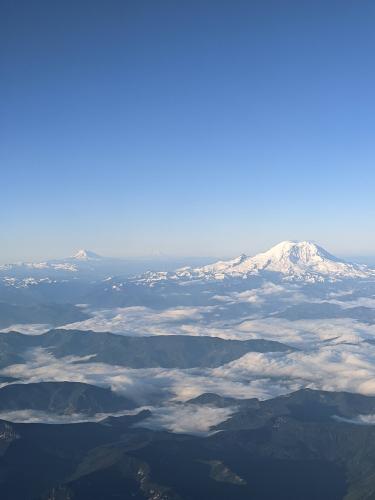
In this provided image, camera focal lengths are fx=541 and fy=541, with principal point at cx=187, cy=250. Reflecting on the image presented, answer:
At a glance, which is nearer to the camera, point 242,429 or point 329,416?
point 242,429

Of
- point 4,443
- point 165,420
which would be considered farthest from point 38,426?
point 165,420

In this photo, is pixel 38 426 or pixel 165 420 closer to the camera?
pixel 38 426

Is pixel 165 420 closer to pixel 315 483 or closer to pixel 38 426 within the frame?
pixel 38 426

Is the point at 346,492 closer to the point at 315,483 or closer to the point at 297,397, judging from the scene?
the point at 315,483

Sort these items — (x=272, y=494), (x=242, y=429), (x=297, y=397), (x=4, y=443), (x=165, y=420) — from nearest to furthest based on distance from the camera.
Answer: (x=272, y=494)
(x=4, y=443)
(x=242, y=429)
(x=165, y=420)
(x=297, y=397)

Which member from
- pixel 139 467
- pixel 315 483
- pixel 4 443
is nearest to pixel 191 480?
pixel 139 467

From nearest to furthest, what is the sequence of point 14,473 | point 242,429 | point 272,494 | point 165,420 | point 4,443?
1. point 272,494
2. point 14,473
3. point 4,443
4. point 242,429
5. point 165,420

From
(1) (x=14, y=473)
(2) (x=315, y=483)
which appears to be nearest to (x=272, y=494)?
(2) (x=315, y=483)

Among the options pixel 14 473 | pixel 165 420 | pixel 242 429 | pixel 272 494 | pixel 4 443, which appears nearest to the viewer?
pixel 272 494

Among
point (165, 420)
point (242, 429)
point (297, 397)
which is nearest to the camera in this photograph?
point (242, 429)
